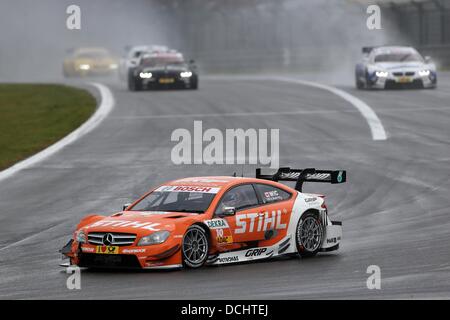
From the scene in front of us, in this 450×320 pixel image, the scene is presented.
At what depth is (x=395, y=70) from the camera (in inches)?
1586

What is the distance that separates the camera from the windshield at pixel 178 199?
14.3 metres

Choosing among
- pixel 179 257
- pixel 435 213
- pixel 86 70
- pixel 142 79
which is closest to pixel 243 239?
pixel 179 257

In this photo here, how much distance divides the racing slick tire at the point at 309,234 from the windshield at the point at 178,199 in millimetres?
1261

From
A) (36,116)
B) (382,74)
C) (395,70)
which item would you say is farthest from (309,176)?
(382,74)

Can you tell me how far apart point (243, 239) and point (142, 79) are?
2939 cm

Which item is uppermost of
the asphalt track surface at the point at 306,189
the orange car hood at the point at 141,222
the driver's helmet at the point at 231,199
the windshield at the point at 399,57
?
the windshield at the point at 399,57

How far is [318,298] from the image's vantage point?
11.6 m

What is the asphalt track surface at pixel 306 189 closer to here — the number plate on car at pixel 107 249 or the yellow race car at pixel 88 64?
the number plate on car at pixel 107 249

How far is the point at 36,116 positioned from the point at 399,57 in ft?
41.2

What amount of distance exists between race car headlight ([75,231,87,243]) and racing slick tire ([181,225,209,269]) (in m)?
1.12

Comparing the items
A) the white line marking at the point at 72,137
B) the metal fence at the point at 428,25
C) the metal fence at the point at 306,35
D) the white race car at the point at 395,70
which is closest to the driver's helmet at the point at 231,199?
the white line marking at the point at 72,137

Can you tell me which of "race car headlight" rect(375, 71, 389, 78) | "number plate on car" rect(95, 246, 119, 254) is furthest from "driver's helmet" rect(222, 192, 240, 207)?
"race car headlight" rect(375, 71, 389, 78)

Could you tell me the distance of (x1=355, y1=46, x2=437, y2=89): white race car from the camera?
1578 inches

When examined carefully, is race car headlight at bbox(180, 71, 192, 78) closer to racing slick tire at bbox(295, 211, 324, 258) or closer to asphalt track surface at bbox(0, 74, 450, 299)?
asphalt track surface at bbox(0, 74, 450, 299)
